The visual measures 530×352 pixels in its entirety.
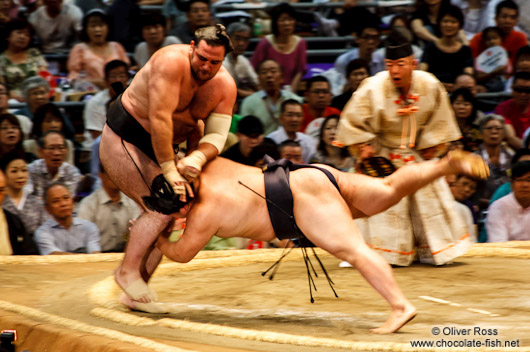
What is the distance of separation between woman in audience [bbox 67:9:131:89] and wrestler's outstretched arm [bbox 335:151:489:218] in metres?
3.08

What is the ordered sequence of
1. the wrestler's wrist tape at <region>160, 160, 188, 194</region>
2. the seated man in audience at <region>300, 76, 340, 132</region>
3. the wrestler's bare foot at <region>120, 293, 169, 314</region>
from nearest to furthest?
the wrestler's wrist tape at <region>160, 160, 188, 194</region> < the wrestler's bare foot at <region>120, 293, 169, 314</region> < the seated man in audience at <region>300, 76, 340, 132</region>

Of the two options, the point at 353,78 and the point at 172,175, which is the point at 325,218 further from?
the point at 353,78

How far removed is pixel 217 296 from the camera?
10.1 feet

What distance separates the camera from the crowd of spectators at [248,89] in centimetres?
418

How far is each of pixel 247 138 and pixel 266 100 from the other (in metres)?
0.75

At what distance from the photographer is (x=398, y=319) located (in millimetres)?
2463

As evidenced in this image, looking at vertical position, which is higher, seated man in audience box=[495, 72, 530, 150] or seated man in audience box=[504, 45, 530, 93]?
seated man in audience box=[504, 45, 530, 93]

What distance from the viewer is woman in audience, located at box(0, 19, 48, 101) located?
5316 millimetres

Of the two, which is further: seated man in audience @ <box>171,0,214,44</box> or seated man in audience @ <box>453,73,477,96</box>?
seated man in audience @ <box>171,0,214,44</box>

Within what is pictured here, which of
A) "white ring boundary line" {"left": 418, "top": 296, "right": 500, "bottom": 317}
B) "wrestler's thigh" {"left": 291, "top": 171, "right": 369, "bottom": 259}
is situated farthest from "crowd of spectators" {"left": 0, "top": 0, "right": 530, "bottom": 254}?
"wrestler's thigh" {"left": 291, "top": 171, "right": 369, "bottom": 259}

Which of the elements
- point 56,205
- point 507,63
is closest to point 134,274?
point 56,205

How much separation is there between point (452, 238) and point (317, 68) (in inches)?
109

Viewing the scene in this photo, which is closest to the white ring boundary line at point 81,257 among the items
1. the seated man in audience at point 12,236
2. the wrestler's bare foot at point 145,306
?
the seated man in audience at point 12,236

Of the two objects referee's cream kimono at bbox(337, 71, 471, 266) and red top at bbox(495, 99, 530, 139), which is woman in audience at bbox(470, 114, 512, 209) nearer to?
red top at bbox(495, 99, 530, 139)
